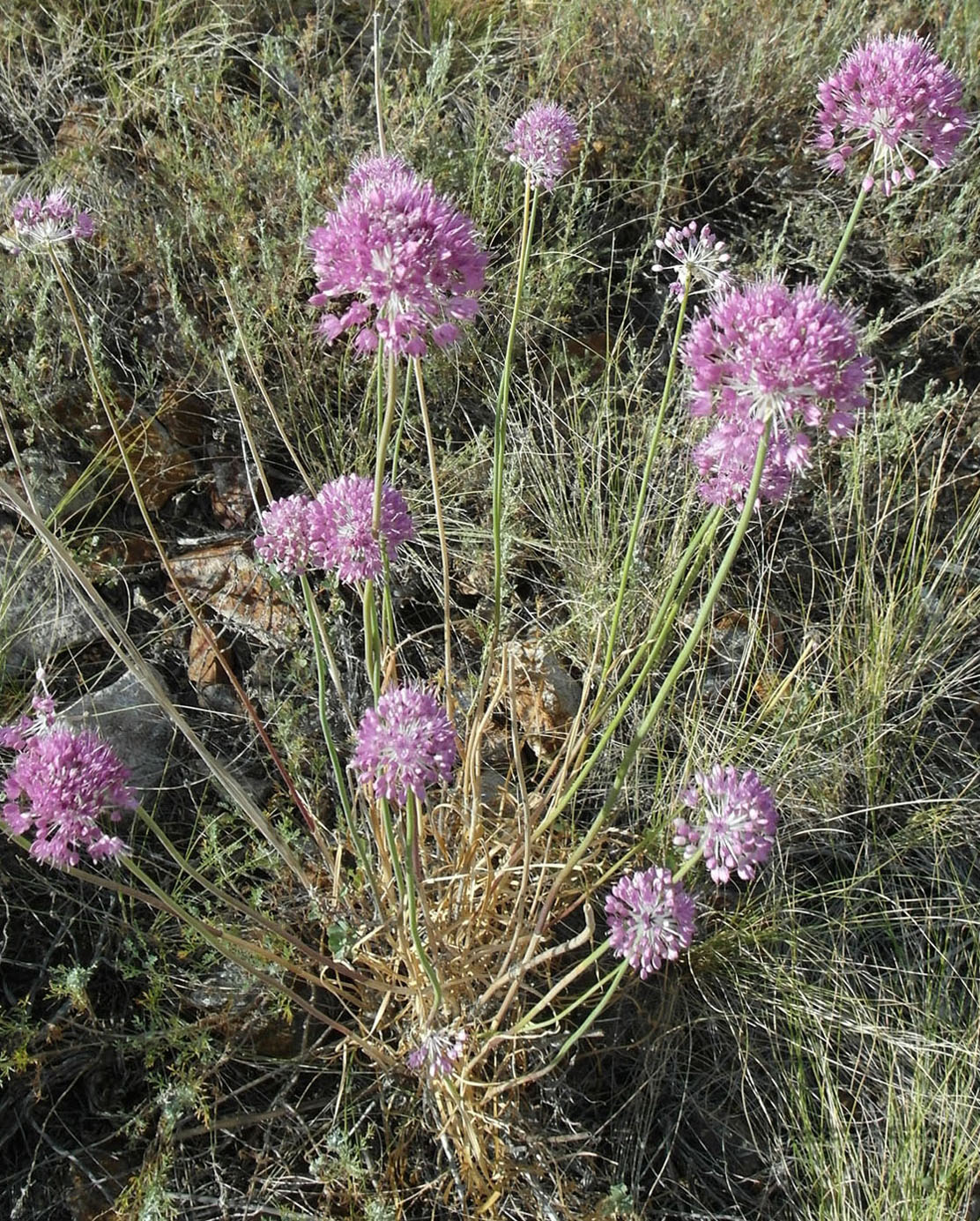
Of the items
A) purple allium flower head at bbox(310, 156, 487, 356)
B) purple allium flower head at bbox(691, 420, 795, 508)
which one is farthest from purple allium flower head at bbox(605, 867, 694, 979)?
purple allium flower head at bbox(310, 156, 487, 356)

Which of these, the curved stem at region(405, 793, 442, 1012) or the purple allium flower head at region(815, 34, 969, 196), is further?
the purple allium flower head at region(815, 34, 969, 196)

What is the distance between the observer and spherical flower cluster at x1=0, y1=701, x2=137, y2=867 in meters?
1.28

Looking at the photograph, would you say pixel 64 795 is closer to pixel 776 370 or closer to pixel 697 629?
pixel 697 629

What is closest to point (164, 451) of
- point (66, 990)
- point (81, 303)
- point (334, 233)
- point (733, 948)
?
point (81, 303)

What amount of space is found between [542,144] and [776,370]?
2.59 ft

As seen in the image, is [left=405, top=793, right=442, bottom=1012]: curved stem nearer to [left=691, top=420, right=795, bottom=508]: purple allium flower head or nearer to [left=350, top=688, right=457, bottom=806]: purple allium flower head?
[left=350, top=688, right=457, bottom=806]: purple allium flower head

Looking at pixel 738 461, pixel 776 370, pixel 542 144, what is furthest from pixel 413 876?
pixel 542 144

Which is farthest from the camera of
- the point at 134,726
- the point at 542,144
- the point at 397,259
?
the point at 134,726

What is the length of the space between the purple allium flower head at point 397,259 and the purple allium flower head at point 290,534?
1.22 feet

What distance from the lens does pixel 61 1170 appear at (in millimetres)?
1775

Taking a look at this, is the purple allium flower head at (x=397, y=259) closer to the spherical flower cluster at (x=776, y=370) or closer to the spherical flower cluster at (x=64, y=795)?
the spherical flower cluster at (x=776, y=370)

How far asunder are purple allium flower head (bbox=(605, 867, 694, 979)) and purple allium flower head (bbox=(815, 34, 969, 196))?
1033 mm

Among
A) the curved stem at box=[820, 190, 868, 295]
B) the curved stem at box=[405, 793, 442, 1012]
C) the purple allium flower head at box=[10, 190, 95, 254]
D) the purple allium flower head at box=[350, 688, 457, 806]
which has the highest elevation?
the curved stem at box=[820, 190, 868, 295]

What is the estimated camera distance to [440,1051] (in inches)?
62.4
